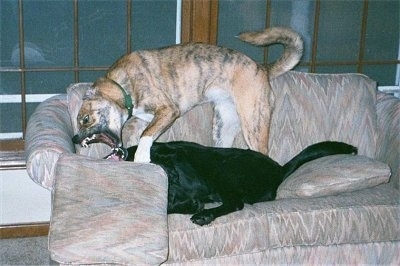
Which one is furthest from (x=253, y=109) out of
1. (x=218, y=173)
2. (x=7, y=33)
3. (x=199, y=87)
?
(x=7, y=33)

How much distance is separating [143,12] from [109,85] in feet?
10.6

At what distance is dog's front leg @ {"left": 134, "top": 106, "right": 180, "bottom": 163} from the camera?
9.06 feet

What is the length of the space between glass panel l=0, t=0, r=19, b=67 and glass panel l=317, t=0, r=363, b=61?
6.76 feet

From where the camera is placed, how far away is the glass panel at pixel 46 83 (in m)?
4.22

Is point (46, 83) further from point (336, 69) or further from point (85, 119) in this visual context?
point (336, 69)

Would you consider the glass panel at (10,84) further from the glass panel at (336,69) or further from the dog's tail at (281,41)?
the glass panel at (336,69)

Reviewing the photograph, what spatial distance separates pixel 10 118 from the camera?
4277 mm

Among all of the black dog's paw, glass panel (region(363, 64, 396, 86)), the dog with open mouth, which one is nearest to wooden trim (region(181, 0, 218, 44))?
the dog with open mouth

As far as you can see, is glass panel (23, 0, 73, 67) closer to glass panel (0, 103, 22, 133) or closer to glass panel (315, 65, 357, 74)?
glass panel (0, 103, 22, 133)

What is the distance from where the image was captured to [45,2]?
3699mm

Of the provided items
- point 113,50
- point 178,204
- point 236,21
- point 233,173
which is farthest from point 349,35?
point 178,204

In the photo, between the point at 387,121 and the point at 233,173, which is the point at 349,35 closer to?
the point at 387,121

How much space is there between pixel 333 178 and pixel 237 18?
5.43 ft

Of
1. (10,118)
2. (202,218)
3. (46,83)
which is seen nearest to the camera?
(202,218)
